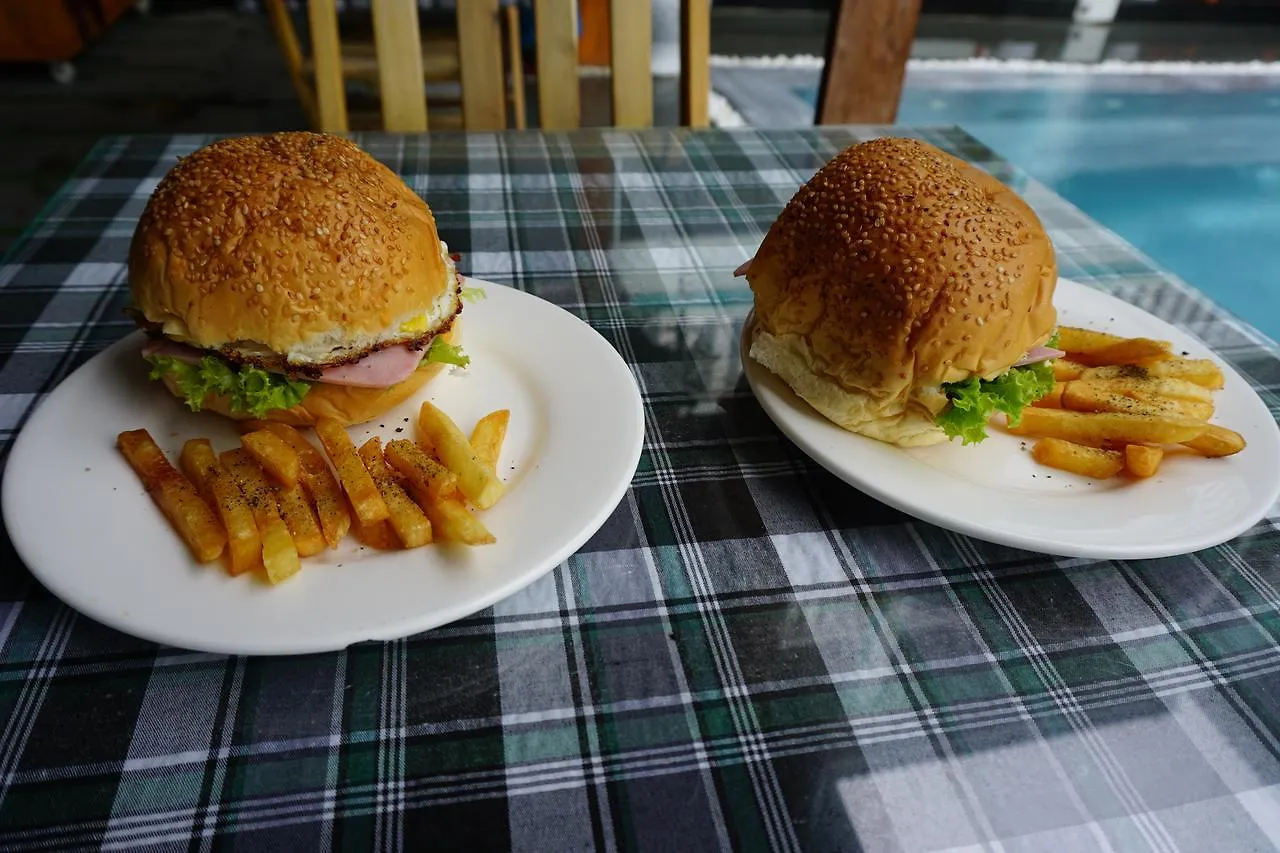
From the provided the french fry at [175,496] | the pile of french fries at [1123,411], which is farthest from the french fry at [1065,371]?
the french fry at [175,496]

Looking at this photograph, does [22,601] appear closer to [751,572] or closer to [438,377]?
[438,377]

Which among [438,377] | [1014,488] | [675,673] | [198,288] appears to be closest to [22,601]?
[198,288]

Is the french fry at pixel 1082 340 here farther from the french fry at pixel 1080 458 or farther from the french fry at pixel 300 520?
the french fry at pixel 300 520

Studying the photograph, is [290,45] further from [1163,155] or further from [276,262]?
[1163,155]

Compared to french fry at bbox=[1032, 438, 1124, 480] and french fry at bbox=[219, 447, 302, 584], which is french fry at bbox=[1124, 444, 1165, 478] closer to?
french fry at bbox=[1032, 438, 1124, 480]

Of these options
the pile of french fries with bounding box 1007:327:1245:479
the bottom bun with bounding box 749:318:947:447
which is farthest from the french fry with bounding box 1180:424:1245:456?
the bottom bun with bounding box 749:318:947:447

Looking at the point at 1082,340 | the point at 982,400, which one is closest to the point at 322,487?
the point at 982,400
